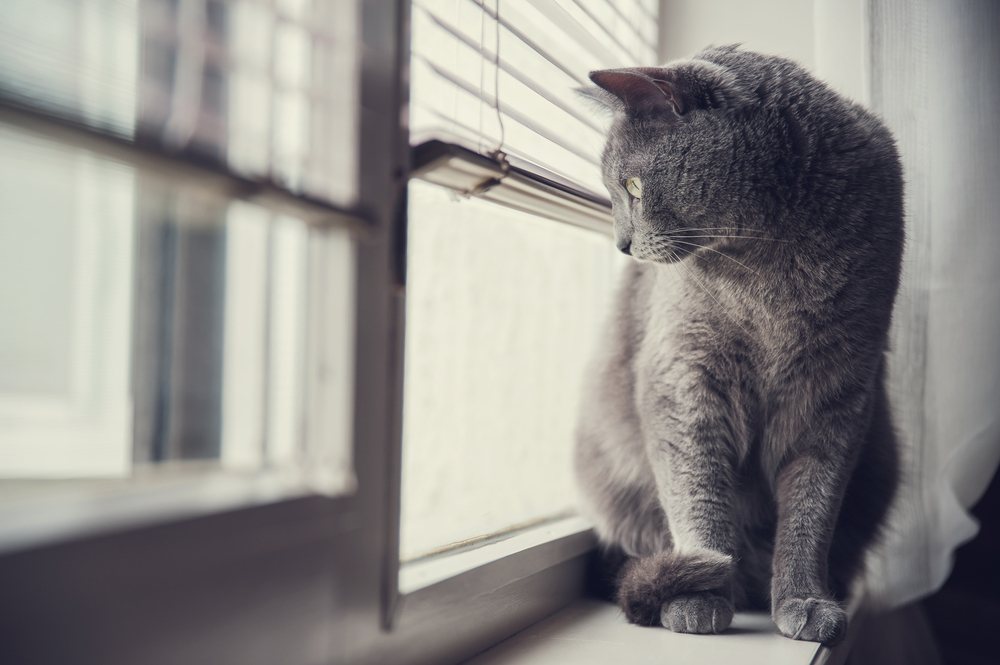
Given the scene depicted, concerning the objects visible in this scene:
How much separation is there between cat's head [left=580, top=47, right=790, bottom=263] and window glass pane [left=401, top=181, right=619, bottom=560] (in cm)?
24

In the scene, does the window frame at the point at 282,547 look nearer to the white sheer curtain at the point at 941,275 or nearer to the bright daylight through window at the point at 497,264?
the bright daylight through window at the point at 497,264

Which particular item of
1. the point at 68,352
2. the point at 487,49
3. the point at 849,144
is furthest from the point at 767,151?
the point at 68,352

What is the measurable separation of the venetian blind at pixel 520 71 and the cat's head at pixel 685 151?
0.14 metres

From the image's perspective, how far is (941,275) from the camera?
3.97ft

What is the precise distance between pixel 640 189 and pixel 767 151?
7.1 inches

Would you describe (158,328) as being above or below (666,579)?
above

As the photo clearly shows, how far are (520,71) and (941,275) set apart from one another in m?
0.94

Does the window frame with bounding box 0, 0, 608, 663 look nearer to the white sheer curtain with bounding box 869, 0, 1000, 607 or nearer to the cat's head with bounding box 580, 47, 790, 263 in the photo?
the cat's head with bounding box 580, 47, 790, 263

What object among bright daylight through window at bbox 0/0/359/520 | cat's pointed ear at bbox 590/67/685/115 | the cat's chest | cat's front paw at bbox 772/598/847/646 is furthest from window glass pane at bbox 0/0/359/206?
cat's front paw at bbox 772/598/847/646

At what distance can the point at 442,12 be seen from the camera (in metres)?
0.76

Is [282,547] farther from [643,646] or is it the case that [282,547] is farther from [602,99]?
[602,99]

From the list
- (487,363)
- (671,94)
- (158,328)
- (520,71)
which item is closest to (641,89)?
(671,94)

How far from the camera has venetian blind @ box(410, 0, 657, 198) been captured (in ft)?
2.39

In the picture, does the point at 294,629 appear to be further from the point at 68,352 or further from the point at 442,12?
the point at 442,12
